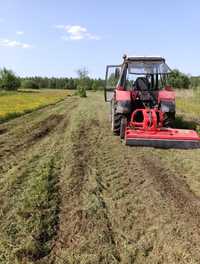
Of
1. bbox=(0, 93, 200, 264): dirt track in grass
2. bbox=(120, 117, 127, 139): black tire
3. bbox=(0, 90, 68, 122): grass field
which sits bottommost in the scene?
bbox=(0, 90, 68, 122): grass field

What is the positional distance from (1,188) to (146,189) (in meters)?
2.05

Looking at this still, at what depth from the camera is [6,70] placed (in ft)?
285

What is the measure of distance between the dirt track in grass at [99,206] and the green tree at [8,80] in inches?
3088

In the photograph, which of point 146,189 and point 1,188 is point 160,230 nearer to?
point 146,189

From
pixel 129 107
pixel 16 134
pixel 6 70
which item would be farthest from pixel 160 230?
pixel 6 70

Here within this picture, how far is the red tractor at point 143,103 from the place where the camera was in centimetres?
923

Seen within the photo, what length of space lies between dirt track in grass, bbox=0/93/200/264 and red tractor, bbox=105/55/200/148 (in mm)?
863

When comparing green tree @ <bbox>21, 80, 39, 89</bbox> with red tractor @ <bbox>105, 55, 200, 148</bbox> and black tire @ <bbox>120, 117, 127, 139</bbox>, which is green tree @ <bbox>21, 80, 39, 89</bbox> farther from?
black tire @ <bbox>120, 117, 127, 139</bbox>

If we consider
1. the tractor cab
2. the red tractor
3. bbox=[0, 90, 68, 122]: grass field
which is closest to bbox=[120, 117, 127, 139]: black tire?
the red tractor

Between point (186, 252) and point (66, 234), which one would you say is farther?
point (66, 234)

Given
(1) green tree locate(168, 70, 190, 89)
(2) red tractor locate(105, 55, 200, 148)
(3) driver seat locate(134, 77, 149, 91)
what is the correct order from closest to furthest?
(2) red tractor locate(105, 55, 200, 148) → (3) driver seat locate(134, 77, 149, 91) → (1) green tree locate(168, 70, 190, 89)

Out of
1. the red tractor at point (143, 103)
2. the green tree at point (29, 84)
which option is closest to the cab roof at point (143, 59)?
the red tractor at point (143, 103)

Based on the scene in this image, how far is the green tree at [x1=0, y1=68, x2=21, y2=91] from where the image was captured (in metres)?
84.0

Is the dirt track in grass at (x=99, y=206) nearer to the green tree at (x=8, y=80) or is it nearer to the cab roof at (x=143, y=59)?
the cab roof at (x=143, y=59)
